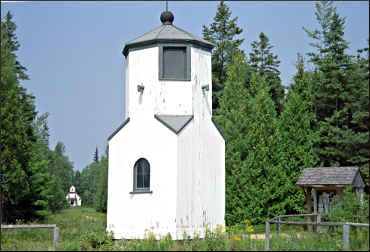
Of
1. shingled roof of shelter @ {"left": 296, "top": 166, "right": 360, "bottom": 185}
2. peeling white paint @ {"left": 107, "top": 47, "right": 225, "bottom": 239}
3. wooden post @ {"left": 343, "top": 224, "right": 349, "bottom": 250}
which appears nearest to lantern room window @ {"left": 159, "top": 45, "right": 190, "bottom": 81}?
peeling white paint @ {"left": 107, "top": 47, "right": 225, "bottom": 239}

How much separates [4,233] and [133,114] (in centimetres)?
544

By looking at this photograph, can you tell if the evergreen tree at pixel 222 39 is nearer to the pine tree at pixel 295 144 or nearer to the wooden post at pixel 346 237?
the pine tree at pixel 295 144

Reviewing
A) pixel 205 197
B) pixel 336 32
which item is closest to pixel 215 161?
pixel 205 197

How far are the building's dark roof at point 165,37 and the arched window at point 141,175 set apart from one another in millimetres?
3852

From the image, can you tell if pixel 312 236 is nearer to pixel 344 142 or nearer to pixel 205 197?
pixel 205 197

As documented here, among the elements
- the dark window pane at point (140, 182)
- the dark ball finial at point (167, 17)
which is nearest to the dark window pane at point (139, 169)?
the dark window pane at point (140, 182)

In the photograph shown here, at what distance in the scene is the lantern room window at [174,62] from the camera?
14.1 m

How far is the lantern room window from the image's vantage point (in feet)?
46.4

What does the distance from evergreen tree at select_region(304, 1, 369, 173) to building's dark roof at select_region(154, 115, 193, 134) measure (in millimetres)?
15112

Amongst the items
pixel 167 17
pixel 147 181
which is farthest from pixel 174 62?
pixel 147 181

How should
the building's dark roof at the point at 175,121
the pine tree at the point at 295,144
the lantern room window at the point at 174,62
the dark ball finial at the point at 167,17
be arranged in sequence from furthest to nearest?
1. the pine tree at the point at 295,144
2. the dark ball finial at the point at 167,17
3. the lantern room window at the point at 174,62
4. the building's dark roof at the point at 175,121

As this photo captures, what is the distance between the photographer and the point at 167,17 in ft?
50.9

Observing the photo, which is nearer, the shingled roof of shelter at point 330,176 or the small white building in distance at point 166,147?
the small white building in distance at point 166,147

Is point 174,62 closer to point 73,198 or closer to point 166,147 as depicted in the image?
point 166,147
